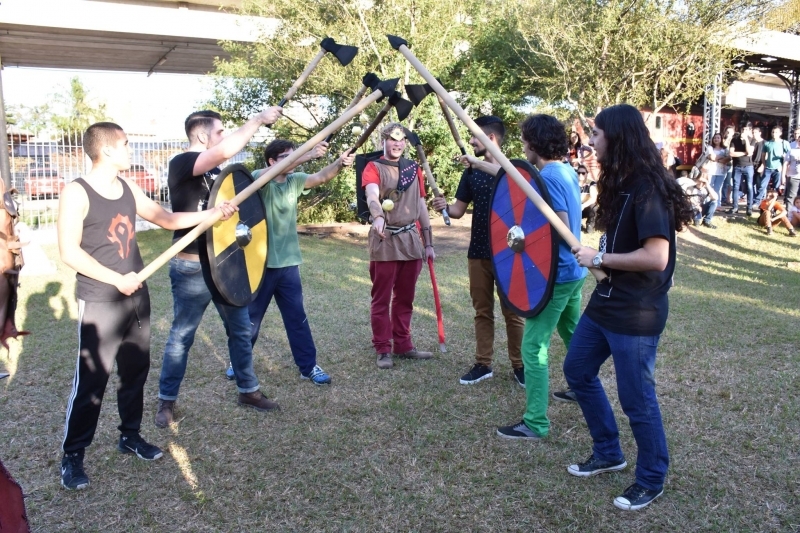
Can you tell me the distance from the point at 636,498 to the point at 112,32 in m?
18.0

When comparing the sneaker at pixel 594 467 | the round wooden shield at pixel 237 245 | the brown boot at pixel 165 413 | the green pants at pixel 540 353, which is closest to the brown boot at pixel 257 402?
the brown boot at pixel 165 413

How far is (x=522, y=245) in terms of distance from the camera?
364 centimetres

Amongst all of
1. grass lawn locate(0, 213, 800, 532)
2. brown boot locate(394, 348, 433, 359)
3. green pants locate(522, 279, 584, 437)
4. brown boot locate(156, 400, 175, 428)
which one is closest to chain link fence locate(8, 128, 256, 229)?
grass lawn locate(0, 213, 800, 532)

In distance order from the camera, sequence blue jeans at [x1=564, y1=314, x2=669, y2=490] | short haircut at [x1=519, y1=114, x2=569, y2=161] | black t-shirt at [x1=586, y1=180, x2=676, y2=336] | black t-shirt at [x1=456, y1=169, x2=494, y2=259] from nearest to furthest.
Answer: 1. black t-shirt at [x1=586, y1=180, x2=676, y2=336]
2. blue jeans at [x1=564, y1=314, x2=669, y2=490]
3. short haircut at [x1=519, y1=114, x2=569, y2=161]
4. black t-shirt at [x1=456, y1=169, x2=494, y2=259]

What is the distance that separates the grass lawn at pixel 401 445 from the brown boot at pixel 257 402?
78 millimetres

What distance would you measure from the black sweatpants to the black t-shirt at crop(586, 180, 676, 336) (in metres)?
2.49

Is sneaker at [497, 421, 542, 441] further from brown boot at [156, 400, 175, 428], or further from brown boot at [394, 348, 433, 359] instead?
brown boot at [156, 400, 175, 428]

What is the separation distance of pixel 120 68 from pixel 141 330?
21.5 m

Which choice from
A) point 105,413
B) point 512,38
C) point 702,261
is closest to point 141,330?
point 105,413

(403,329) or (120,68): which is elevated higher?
(120,68)

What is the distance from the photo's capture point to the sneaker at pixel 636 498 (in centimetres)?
308

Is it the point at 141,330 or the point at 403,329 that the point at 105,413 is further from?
the point at 403,329

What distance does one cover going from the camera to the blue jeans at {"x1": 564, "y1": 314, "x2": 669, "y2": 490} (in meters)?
2.99

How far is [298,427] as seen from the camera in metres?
4.09
